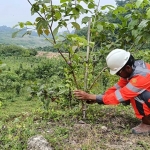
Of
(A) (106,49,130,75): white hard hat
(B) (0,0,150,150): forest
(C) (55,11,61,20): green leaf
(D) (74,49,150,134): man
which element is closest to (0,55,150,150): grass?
(B) (0,0,150,150): forest

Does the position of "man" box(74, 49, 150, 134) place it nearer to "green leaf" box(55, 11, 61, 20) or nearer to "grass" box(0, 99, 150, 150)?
"grass" box(0, 99, 150, 150)

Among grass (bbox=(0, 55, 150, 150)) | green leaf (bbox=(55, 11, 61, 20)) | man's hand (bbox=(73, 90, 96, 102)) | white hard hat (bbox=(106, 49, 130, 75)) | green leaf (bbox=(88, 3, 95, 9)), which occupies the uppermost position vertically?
green leaf (bbox=(88, 3, 95, 9))

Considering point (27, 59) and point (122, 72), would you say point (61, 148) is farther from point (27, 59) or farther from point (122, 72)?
point (27, 59)

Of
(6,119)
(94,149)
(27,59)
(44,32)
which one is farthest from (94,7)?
(27,59)

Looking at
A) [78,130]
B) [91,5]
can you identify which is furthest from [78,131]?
[91,5]

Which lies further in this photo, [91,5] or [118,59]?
[91,5]

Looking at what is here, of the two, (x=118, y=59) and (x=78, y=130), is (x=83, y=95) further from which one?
(x=118, y=59)

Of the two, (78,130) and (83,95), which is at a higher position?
(83,95)

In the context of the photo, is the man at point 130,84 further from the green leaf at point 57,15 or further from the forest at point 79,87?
the green leaf at point 57,15

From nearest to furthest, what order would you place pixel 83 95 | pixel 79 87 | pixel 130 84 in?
1. pixel 130 84
2. pixel 83 95
3. pixel 79 87

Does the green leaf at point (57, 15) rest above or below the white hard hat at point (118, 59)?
above

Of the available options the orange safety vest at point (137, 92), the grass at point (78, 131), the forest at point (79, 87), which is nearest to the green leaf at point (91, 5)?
the forest at point (79, 87)

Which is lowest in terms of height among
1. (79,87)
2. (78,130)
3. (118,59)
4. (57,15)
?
(78,130)

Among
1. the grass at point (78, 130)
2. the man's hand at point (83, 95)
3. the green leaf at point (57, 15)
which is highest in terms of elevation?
the green leaf at point (57, 15)
